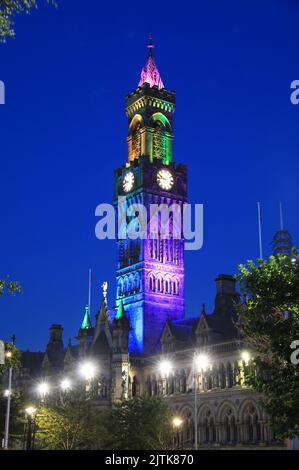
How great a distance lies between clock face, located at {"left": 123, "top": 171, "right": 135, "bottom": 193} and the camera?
114 metres

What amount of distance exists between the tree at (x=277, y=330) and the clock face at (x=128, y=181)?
67041 millimetres

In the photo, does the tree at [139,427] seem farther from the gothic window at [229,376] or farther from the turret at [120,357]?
the turret at [120,357]

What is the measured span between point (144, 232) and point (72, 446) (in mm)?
45469

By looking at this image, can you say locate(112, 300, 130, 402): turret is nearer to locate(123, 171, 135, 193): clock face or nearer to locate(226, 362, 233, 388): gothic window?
locate(226, 362, 233, 388): gothic window

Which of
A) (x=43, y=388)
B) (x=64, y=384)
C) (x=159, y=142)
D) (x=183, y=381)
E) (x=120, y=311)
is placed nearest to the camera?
(x=183, y=381)

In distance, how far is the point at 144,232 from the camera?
109125mm

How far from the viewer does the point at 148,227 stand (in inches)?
4338

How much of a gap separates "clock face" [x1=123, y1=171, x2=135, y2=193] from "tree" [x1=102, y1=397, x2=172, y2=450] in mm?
49586

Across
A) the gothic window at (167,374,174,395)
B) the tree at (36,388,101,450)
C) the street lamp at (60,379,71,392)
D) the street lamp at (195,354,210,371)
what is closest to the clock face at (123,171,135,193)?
the street lamp at (60,379,71,392)

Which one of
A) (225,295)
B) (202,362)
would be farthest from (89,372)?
(202,362)

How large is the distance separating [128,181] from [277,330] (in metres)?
73.2

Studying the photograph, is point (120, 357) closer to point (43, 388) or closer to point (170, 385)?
point (170, 385)
